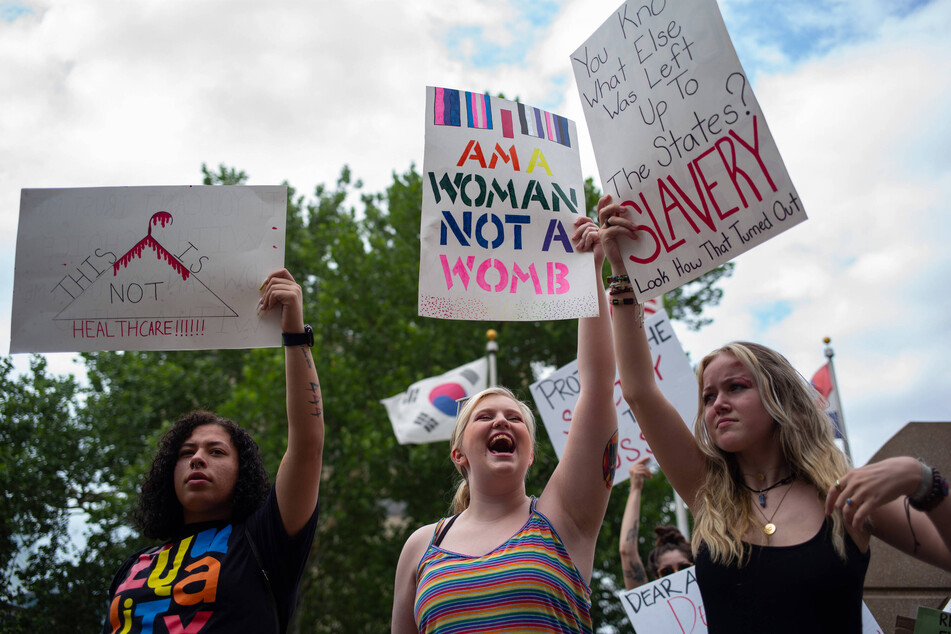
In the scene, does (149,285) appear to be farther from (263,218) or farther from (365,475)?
(365,475)

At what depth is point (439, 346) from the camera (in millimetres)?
13805

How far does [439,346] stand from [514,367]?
1.64m

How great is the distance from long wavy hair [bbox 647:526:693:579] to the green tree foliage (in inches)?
306

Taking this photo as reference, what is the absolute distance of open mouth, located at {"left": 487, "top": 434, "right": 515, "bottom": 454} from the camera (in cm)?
251

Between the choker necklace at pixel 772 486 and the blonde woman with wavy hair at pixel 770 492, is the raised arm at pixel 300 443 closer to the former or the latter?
the blonde woman with wavy hair at pixel 770 492

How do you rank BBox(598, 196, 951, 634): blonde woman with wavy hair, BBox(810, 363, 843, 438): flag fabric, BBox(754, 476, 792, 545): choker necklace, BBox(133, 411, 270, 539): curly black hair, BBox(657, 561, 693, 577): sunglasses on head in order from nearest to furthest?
BBox(598, 196, 951, 634): blonde woman with wavy hair < BBox(754, 476, 792, 545): choker necklace < BBox(133, 411, 270, 539): curly black hair < BBox(657, 561, 693, 577): sunglasses on head < BBox(810, 363, 843, 438): flag fabric

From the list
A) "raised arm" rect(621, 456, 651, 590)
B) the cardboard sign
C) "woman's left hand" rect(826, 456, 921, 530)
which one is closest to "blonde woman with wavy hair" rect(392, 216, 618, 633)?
"woman's left hand" rect(826, 456, 921, 530)

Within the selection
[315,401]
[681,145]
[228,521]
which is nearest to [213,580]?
[228,521]

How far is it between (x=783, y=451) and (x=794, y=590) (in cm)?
46

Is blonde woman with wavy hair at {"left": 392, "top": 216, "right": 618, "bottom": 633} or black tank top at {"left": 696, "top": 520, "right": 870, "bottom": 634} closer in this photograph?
black tank top at {"left": 696, "top": 520, "right": 870, "bottom": 634}

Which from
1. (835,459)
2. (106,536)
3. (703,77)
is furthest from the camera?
(106,536)

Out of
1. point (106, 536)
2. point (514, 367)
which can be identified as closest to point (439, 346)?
point (514, 367)

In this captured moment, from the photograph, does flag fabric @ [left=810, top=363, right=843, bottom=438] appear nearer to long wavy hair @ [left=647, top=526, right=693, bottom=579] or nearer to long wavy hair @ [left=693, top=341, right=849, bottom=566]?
long wavy hair @ [left=647, top=526, right=693, bottom=579]

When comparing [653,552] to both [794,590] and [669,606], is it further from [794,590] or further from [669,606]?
[794,590]
